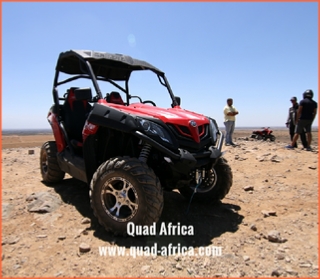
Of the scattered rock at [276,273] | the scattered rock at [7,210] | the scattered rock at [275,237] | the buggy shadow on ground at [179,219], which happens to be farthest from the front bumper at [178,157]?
the scattered rock at [7,210]

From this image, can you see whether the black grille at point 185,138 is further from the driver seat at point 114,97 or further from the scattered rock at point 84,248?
the driver seat at point 114,97

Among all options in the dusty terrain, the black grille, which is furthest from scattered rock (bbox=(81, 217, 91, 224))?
the black grille

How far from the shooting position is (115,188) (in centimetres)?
304

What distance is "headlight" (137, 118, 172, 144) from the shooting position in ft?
9.36

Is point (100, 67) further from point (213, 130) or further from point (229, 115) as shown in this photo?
point (229, 115)

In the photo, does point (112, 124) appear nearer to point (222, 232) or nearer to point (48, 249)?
point (48, 249)

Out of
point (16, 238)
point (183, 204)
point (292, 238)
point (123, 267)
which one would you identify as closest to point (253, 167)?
point (183, 204)

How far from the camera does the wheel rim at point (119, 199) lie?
2.86m

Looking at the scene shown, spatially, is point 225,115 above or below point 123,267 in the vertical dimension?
above

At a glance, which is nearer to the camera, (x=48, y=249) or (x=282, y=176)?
(x=48, y=249)

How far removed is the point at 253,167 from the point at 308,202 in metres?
2.21

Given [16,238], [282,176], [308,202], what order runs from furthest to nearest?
[282,176], [308,202], [16,238]

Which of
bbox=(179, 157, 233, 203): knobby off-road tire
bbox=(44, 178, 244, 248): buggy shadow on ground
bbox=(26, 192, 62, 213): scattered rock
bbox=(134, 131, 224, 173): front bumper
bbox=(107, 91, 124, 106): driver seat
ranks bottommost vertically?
bbox=(44, 178, 244, 248): buggy shadow on ground

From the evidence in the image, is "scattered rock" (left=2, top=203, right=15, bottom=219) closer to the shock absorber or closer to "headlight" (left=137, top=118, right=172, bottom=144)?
the shock absorber
